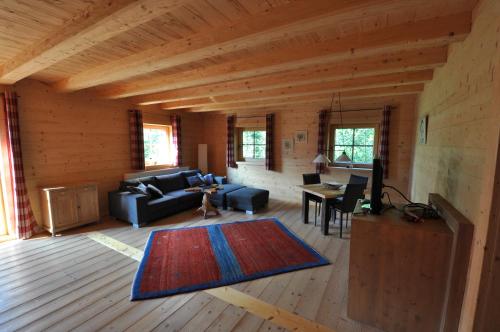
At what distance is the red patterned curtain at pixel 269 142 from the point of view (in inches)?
224

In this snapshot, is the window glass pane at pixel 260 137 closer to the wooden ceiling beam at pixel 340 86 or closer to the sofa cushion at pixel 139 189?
the wooden ceiling beam at pixel 340 86

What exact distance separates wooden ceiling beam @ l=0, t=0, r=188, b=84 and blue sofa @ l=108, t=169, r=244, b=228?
2.36 m

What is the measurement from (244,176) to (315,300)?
14.6 ft

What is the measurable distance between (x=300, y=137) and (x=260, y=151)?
1.23m

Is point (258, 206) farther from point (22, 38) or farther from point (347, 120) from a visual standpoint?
point (22, 38)

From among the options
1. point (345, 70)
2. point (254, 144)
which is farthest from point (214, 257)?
point (254, 144)

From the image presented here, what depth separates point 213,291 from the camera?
2.28 m

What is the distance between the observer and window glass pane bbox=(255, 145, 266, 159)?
6.15 m

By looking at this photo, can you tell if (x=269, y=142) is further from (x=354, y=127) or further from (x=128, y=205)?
(x=128, y=205)

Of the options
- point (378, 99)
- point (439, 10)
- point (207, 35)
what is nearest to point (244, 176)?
point (378, 99)

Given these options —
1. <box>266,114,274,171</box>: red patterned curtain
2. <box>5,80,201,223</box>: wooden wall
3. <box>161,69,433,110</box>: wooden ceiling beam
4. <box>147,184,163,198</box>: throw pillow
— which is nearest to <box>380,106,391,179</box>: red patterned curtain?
<box>161,69,433,110</box>: wooden ceiling beam

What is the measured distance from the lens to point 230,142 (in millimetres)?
6293

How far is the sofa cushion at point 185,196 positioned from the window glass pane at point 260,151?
→ 193 cm

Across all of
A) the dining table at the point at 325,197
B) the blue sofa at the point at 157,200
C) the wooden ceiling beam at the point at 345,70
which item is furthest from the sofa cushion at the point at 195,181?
the dining table at the point at 325,197
